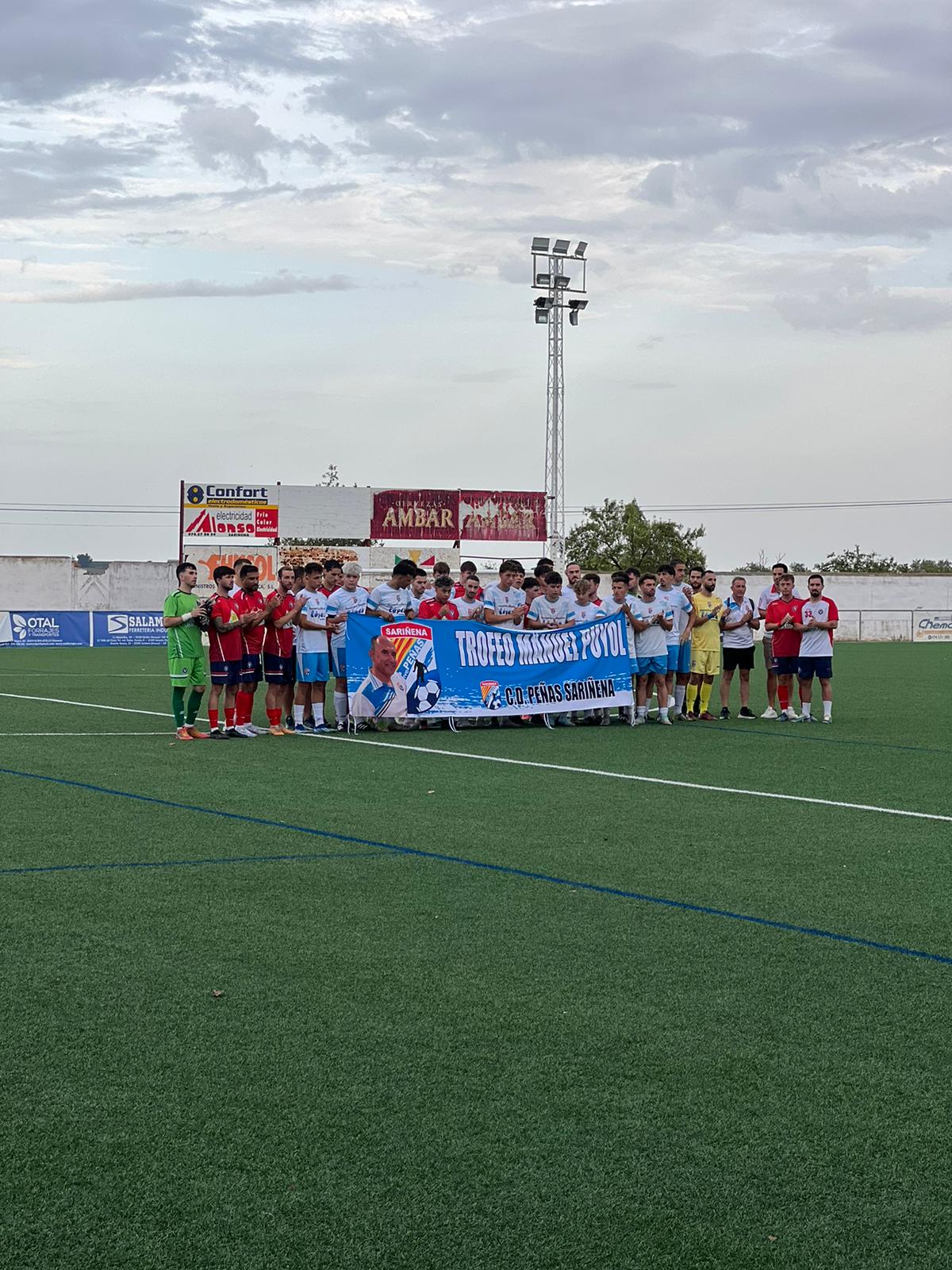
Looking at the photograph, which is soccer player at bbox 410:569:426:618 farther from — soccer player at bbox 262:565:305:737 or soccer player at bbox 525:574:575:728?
soccer player at bbox 262:565:305:737

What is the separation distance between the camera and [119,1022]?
473 centimetres

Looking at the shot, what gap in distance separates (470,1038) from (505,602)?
12.2 metres

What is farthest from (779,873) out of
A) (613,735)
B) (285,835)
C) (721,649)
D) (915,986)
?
(721,649)

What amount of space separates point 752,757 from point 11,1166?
1014 centimetres

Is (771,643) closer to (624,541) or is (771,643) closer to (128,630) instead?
(128,630)

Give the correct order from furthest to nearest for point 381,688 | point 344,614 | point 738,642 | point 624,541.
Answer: point 624,541 → point 738,642 → point 344,614 → point 381,688

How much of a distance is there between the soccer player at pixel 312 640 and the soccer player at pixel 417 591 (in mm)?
1008

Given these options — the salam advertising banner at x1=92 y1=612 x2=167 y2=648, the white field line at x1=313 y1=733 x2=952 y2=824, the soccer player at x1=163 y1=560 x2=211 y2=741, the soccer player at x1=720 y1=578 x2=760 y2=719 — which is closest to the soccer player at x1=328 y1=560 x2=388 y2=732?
the white field line at x1=313 y1=733 x2=952 y2=824

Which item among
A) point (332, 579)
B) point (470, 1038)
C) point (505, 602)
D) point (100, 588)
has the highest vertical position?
point (100, 588)

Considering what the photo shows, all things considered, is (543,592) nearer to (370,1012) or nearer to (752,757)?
(752,757)

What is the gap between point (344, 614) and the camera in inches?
611

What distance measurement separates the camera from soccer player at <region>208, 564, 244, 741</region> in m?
14.4

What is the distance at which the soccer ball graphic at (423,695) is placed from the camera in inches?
604

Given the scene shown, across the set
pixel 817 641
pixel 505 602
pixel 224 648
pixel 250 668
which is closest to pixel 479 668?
pixel 505 602
